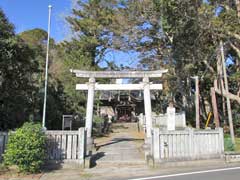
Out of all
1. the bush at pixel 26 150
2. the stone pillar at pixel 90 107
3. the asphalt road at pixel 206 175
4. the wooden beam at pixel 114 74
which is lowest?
the asphalt road at pixel 206 175

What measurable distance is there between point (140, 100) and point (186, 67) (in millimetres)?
18416

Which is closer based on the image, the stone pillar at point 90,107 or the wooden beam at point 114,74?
the stone pillar at point 90,107

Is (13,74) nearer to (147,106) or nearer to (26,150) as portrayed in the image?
(26,150)

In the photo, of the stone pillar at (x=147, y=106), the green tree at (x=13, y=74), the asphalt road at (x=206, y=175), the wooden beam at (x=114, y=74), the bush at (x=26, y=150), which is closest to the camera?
the asphalt road at (x=206, y=175)

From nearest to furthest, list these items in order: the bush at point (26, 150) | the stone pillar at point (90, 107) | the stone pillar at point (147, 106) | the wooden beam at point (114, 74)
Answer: the bush at point (26, 150) < the stone pillar at point (147, 106) < the stone pillar at point (90, 107) < the wooden beam at point (114, 74)

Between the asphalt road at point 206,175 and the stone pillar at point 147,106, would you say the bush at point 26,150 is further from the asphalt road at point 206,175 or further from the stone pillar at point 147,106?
the stone pillar at point 147,106

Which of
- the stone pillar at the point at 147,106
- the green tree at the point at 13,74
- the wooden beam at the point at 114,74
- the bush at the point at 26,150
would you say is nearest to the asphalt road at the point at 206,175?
the bush at the point at 26,150

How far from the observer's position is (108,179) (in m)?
8.81

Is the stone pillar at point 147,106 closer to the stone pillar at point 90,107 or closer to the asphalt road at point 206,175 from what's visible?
the stone pillar at point 90,107

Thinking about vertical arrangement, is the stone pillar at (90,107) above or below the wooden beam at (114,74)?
below

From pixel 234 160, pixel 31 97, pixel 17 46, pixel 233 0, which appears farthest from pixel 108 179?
pixel 233 0

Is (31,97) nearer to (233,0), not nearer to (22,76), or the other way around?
(22,76)

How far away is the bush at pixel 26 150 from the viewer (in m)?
9.03

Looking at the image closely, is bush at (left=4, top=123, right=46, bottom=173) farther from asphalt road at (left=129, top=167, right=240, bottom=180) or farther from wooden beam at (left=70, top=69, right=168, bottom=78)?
wooden beam at (left=70, top=69, right=168, bottom=78)
